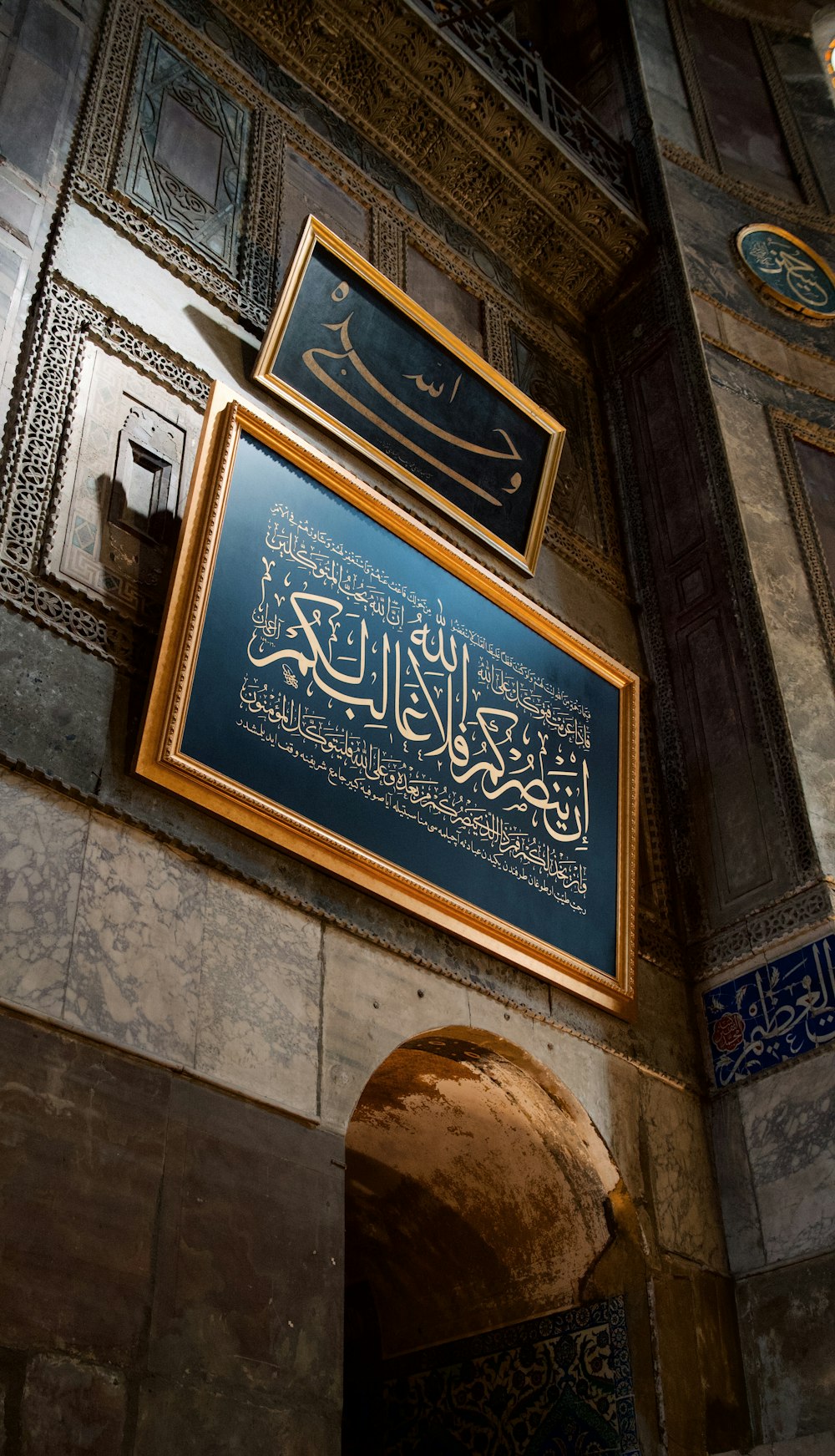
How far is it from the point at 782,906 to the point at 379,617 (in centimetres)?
146

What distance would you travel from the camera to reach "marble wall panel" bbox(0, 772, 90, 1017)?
247cm

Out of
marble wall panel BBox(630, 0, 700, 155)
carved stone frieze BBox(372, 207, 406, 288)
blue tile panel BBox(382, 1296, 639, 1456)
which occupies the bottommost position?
blue tile panel BBox(382, 1296, 639, 1456)

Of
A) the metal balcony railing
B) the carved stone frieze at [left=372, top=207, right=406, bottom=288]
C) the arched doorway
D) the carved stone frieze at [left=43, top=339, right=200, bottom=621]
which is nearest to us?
the carved stone frieze at [left=43, top=339, right=200, bottom=621]

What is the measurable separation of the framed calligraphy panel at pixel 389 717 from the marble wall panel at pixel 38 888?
0.86 ft

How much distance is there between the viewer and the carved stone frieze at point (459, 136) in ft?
17.0

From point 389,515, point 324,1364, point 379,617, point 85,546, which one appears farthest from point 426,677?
point 324,1364

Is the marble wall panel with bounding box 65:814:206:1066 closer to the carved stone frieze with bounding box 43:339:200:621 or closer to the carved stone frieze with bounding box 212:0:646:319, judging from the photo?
the carved stone frieze with bounding box 43:339:200:621

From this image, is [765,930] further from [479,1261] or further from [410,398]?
[410,398]

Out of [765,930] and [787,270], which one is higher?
[787,270]

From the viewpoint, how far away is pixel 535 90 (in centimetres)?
598

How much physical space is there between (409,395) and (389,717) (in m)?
1.34

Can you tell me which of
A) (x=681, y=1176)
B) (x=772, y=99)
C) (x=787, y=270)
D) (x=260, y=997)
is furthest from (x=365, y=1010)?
(x=772, y=99)

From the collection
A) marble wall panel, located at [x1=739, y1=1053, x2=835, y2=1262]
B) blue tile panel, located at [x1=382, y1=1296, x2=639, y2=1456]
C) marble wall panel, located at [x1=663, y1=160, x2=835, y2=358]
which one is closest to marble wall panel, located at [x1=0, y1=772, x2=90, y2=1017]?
blue tile panel, located at [x1=382, y1=1296, x2=639, y2=1456]

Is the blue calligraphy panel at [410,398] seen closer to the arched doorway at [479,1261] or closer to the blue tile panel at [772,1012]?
the blue tile panel at [772,1012]
